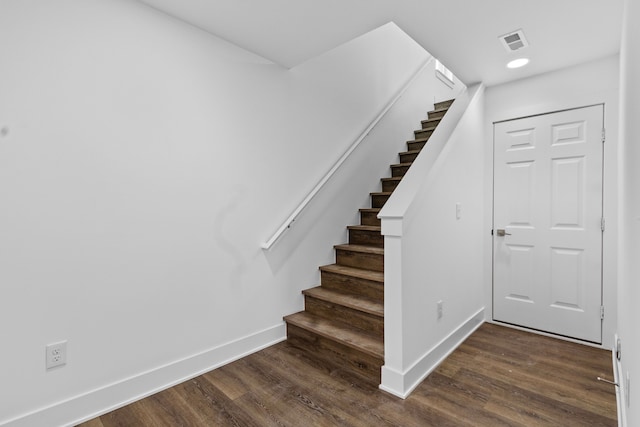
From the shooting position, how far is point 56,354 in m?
1.58

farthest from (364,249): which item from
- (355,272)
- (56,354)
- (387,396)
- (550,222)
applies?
(56,354)

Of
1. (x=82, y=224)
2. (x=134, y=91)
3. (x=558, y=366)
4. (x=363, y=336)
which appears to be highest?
(x=134, y=91)

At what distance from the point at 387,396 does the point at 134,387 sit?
1411 millimetres

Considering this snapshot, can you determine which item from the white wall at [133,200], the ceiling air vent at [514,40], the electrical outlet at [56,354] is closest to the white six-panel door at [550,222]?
the ceiling air vent at [514,40]

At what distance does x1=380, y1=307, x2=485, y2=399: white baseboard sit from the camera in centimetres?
187

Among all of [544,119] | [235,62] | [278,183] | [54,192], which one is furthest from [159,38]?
[544,119]

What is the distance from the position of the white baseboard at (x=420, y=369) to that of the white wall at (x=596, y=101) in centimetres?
106

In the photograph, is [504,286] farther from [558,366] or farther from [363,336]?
[363,336]

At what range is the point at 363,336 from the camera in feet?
7.25

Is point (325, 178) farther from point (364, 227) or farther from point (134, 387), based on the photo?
point (134, 387)

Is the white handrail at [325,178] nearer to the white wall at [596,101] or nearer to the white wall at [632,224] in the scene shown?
the white wall at [596,101]

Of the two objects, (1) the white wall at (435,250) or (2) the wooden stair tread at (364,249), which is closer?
(1) the white wall at (435,250)

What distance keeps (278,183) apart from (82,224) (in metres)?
1.28

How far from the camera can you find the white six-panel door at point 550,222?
2.51 metres
